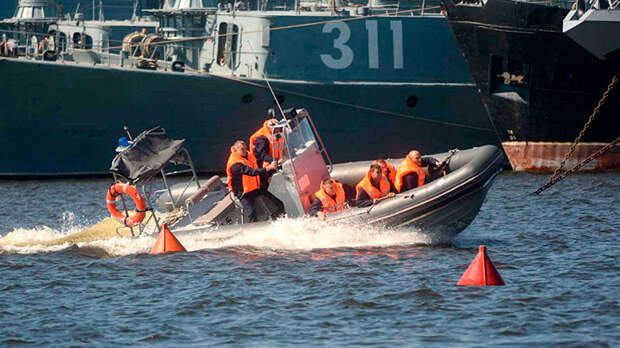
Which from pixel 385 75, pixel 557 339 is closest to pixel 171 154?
pixel 557 339

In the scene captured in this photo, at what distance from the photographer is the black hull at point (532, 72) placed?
2458 centimetres

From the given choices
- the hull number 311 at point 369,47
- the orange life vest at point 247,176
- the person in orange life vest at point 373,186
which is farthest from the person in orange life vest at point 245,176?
the hull number 311 at point 369,47

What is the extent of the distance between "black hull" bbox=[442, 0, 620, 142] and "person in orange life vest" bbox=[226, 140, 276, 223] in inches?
444

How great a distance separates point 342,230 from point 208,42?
15695 millimetres

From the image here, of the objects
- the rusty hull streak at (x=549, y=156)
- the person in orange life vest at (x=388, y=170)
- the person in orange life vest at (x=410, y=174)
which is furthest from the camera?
the rusty hull streak at (x=549, y=156)

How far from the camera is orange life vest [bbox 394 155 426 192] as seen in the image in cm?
1531

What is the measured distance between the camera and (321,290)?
41.1 feet

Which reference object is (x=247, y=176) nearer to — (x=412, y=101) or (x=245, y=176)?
(x=245, y=176)

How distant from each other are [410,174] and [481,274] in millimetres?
3047

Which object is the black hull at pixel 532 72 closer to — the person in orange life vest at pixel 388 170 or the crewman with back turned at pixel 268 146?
the person in orange life vest at pixel 388 170

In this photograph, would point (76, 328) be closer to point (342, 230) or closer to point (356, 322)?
point (356, 322)

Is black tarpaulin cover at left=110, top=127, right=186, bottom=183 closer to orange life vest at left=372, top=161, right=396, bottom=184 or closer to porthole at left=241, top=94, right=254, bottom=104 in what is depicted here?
orange life vest at left=372, top=161, right=396, bottom=184

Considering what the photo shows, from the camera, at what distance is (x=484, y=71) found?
26.2 m

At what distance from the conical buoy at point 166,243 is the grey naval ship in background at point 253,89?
12813 millimetres
